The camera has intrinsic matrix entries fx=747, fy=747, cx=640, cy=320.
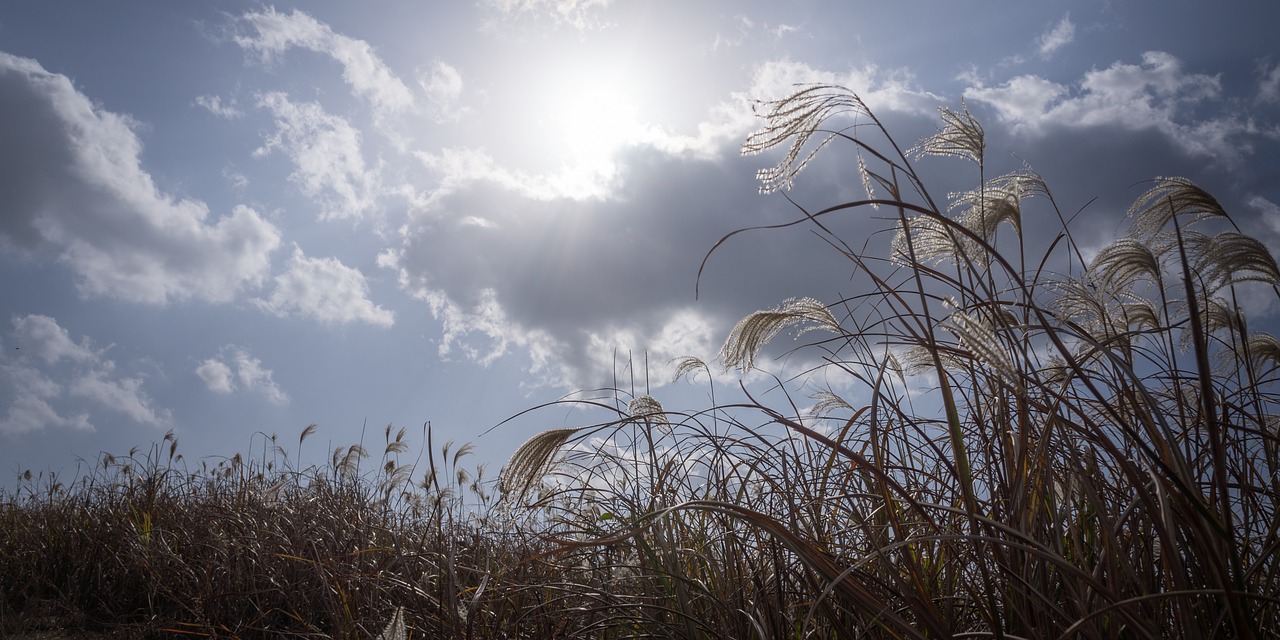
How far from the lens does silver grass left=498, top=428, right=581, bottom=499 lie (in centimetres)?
213

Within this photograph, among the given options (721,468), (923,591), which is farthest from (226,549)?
(923,591)

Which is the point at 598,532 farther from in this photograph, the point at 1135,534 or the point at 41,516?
the point at 41,516

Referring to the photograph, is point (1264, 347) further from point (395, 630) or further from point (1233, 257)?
point (395, 630)

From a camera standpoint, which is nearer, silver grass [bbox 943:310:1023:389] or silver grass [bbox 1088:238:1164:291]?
silver grass [bbox 943:310:1023:389]

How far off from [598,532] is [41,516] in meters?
5.95

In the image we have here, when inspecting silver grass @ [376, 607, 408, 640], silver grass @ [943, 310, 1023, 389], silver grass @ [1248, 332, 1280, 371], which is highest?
silver grass @ [1248, 332, 1280, 371]

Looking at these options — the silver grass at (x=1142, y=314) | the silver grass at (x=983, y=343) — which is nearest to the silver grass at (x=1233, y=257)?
the silver grass at (x=1142, y=314)

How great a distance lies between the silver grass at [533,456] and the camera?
84.0 inches

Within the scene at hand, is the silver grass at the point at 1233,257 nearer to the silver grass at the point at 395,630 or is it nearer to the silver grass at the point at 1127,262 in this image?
the silver grass at the point at 1127,262

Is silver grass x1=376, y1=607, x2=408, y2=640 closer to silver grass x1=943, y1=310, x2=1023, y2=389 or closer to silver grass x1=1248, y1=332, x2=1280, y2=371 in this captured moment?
silver grass x1=943, y1=310, x2=1023, y2=389

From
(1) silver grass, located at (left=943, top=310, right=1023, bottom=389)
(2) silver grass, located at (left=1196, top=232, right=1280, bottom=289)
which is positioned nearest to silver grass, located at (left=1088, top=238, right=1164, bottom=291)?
(2) silver grass, located at (left=1196, top=232, right=1280, bottom=289)

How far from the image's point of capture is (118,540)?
5234 millimetres

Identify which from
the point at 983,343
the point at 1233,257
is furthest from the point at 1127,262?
the point at 983,343

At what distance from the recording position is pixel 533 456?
7.13 ft
